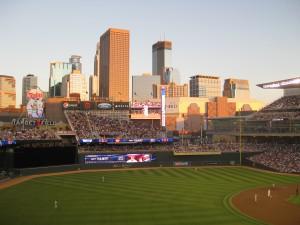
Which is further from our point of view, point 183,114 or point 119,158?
point 183,114

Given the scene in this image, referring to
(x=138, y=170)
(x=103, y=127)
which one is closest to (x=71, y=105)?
(x=103, y=127)

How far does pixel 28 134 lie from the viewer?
58.9m

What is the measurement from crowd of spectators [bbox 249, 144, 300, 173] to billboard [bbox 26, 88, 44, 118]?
39.1m

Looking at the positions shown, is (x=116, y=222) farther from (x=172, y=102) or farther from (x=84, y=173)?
(x=172, y=102)

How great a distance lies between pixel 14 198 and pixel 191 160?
37.6 metres

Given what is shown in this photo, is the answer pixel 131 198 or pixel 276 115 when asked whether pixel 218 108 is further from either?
pixel 131 198

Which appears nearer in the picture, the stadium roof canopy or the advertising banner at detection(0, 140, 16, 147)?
the advertising banner at detection(0, 140, 16, 147)

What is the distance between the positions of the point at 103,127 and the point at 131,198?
39.4 m

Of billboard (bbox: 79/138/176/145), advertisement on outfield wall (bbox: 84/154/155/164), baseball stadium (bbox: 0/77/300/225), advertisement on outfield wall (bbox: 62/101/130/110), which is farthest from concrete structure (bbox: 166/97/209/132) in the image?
advertisement on outfield wall (bbox: 84/154/155/164)

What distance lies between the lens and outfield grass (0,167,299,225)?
2775cm

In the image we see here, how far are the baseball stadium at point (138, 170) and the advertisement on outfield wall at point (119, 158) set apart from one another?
0.58 feet

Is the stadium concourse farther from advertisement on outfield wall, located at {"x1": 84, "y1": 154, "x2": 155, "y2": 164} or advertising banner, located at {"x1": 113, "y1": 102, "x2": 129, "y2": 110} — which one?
advertisement on outfield wall, located at {"x1": 84, "y1": 154, "x2": 155, "y2": 164}

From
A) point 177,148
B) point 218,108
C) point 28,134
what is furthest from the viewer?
point 218,108

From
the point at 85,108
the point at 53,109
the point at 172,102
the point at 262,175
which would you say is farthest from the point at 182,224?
the point at 172,102
